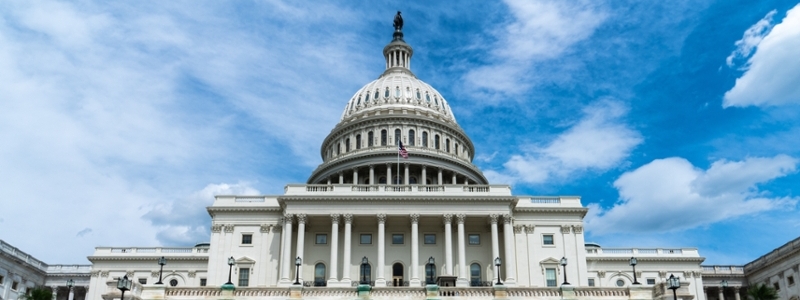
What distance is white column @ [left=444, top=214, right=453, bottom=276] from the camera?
215 ft

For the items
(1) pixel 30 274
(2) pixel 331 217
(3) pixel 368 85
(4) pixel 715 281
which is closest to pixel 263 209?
(2) pixel 331 217

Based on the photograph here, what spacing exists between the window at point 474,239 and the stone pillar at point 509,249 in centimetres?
318

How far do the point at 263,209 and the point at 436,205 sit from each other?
1769 centimetres

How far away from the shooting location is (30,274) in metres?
85.2

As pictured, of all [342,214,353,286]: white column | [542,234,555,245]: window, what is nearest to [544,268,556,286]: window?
[542,234,555,245]: window

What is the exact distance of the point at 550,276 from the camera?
68.6 metres

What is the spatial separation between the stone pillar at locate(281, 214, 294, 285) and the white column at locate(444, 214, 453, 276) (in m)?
14.7

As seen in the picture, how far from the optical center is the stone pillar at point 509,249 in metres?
65.2

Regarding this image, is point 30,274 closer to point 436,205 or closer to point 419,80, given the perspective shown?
point 436,205

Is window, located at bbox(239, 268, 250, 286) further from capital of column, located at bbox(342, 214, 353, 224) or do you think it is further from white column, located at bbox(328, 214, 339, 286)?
capital of column, located at bbox(342, 214, 353, 224)

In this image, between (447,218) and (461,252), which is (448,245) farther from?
(447,218)

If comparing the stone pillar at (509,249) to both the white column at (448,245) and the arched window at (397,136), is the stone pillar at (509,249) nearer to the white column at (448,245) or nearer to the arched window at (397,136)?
the white column at (448,245)

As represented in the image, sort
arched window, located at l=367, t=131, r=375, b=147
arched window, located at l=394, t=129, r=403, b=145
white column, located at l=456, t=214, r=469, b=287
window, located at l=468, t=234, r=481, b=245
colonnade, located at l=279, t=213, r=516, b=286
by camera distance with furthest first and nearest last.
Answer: arched window, located at l=367, t=131, r=375, b=147, arched window, located at l=394, t=129, r=403, b=145, window, located at l=468, t=234, r=481, b=245, colonnade, located at l=279, t=213, r=516, b=286, white column, located at l=456, t=214, r=469, b=287

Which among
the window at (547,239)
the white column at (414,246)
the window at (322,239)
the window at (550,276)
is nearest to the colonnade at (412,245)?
the white column at (414,246)
